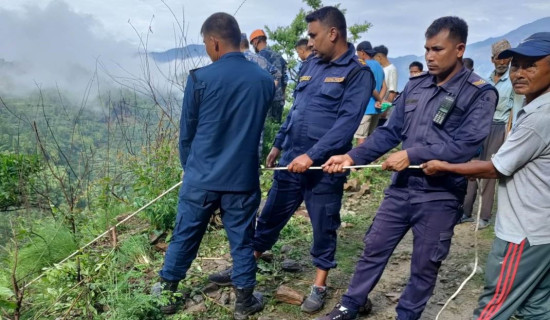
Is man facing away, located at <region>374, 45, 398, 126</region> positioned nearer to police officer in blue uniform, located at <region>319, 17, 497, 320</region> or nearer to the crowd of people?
the crowd of people

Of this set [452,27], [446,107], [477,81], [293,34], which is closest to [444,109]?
[446,107]

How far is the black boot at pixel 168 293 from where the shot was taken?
2.70 metres

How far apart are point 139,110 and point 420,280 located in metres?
3.99

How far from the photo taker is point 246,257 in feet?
9.03

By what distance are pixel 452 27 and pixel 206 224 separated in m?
1.94

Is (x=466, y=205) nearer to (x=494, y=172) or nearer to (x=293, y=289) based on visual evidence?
(x=293, y=289)

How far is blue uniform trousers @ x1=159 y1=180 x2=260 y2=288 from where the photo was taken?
8.67 ft

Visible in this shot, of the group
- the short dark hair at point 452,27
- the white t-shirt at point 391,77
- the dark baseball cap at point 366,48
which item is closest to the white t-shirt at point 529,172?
the short dark hair at point 452,27

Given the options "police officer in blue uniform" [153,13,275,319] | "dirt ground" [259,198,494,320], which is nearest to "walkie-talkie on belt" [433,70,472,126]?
"police officer in blue uniform" [153,13,275,319]

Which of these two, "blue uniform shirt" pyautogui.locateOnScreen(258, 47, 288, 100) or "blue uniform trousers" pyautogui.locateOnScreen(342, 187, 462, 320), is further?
"blue uniform shirt" pyautogui.locateOnScreen(258, 47, 288, 100)

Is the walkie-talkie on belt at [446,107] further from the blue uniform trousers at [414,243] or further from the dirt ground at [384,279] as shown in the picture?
the dirt ground at [384,279]

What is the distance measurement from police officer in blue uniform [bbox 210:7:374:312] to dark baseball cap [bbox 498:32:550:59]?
0.97 m

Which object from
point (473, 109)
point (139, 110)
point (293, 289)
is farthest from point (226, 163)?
point (139, 110)

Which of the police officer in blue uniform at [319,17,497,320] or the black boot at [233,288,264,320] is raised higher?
the police officer in blue uniform at [319,17,497,320]
